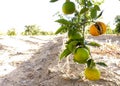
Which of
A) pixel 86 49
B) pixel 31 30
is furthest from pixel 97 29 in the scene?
pixel 31 30

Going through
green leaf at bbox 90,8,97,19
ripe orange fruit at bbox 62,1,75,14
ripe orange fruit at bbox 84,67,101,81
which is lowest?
ripe orange fruit at bbox 84,67,101,81

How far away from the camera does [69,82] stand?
5.13 metres

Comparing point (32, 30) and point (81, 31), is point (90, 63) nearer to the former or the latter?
point (81, 31)

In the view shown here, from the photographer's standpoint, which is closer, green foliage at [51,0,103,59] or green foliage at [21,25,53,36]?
green foliage at [51,0,103,59]

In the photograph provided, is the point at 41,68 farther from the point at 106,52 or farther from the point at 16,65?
the point at 106,52

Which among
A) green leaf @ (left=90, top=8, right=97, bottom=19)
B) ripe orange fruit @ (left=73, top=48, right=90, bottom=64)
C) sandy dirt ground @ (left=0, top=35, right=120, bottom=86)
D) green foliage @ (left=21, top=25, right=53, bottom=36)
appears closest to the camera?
ripe orange fruit @ (left=73, top=48, right=90, bottom=64)

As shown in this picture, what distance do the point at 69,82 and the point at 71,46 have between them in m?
3.73

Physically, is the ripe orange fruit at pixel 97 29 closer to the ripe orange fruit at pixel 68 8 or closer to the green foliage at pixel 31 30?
the ripe orange fruit at pixel 68 8

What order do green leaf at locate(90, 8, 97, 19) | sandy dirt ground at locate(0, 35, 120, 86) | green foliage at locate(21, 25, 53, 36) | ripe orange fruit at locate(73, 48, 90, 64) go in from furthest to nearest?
green foliage at locate(21, 25, 53, 36), sandy dirt ground at locate(0, 35, 120, 86), green leaf at locate(90, 8, 97, 19), ripe orange fruit at locate(73, 48, 90, 64)

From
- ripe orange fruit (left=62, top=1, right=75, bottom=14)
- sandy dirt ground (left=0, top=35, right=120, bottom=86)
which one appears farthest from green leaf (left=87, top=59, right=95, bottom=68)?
sandy dirt ground (left=0, top=35, right=120, bottom=86)

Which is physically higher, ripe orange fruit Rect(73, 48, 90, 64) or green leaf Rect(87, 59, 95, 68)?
ripe orange fruit Rect(73, 48, 90, 64)

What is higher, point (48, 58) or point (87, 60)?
point (87, 60)

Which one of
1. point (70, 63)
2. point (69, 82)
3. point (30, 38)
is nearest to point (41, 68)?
point (70, 63)

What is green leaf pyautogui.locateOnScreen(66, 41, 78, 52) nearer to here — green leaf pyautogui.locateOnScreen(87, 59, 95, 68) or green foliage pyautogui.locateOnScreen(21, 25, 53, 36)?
green leaf pyautogui.locateOnScreen(87, 59, 95, 68)
